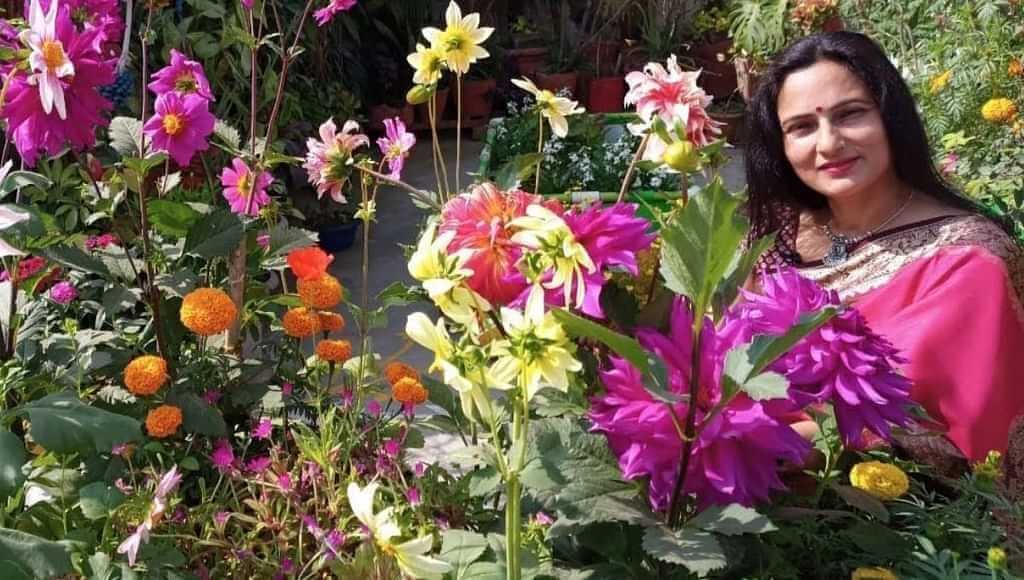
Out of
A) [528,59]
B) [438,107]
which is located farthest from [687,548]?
[528,59]

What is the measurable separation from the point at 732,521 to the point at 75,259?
830 mm

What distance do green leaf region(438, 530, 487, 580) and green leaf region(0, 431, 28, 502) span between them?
359 mm

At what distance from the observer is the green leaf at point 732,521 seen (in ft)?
2.17

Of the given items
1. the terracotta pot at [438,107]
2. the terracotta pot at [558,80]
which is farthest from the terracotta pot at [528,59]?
the terracotta pot at [438,107]

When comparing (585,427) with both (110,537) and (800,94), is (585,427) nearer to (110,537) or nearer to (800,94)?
(110,537)

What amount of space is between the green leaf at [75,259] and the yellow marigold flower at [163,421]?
19 centimetres

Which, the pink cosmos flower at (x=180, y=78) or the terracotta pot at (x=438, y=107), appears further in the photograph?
the terracotta pot at (x=438, y=107)

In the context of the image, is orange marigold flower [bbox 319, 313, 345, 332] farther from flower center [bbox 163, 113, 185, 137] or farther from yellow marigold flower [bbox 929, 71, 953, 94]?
yellow marigold flower [bbox 929, 71, 953, 94]

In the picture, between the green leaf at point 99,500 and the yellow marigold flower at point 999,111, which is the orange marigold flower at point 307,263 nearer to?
the green leaf at point 99,500

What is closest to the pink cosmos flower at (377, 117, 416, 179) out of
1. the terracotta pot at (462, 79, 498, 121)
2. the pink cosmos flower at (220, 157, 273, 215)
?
the pink cosmos flower at (220, 157, 273, 215)

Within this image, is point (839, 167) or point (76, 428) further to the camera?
point (839, 167)

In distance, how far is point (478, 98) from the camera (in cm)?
608

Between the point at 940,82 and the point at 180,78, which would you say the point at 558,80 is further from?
the point at 180,78

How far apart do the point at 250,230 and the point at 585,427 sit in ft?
2.25
